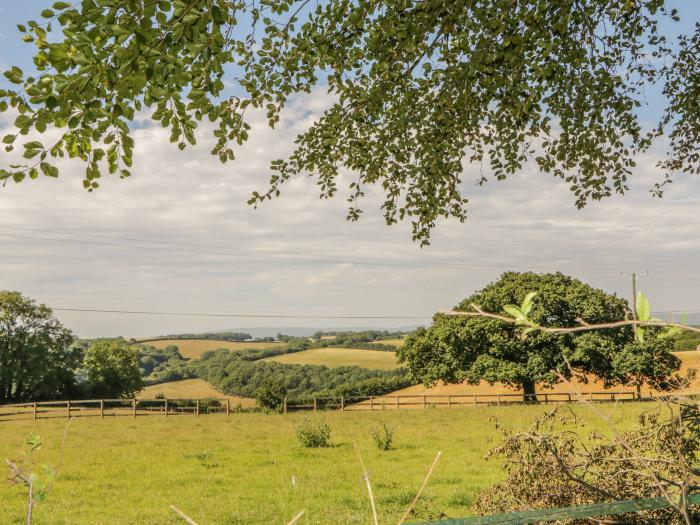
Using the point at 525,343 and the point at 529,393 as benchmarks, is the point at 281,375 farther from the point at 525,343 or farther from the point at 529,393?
the point at 525,343

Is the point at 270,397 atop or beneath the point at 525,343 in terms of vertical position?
beneath

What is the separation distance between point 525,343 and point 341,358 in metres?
52.4

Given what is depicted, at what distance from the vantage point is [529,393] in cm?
4353

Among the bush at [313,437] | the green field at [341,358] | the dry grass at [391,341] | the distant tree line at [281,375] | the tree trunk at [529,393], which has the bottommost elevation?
the distant tree line at [281,375]

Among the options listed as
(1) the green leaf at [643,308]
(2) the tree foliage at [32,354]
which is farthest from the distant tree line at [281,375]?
(1) the green leaf at [643,308]

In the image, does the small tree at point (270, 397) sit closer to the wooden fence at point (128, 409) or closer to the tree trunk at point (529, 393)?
the wooden fence at point (128, 409)

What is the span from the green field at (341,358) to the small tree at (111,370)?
28403mm

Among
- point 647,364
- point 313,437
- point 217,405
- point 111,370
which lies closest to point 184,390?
point 111,370

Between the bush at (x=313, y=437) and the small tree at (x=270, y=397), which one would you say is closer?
the bush at (x=313, y=437)

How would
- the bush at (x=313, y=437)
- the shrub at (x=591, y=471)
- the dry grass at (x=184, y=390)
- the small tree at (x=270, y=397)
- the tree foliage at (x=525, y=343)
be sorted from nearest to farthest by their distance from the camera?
the shrub at (x=591, y=471), the bush at (x=313, y=437), the tree foliage at (x=525, y=343), the small tree at (x=270, y=397), the dry grass at (x=184, y=390)

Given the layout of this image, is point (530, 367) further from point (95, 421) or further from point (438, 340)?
point (95, 421)

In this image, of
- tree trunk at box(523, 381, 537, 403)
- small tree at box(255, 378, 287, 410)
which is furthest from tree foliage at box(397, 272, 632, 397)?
small tree at box(255, 378, 287, 410)

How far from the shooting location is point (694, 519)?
14.7ft

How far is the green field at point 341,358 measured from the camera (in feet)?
270
